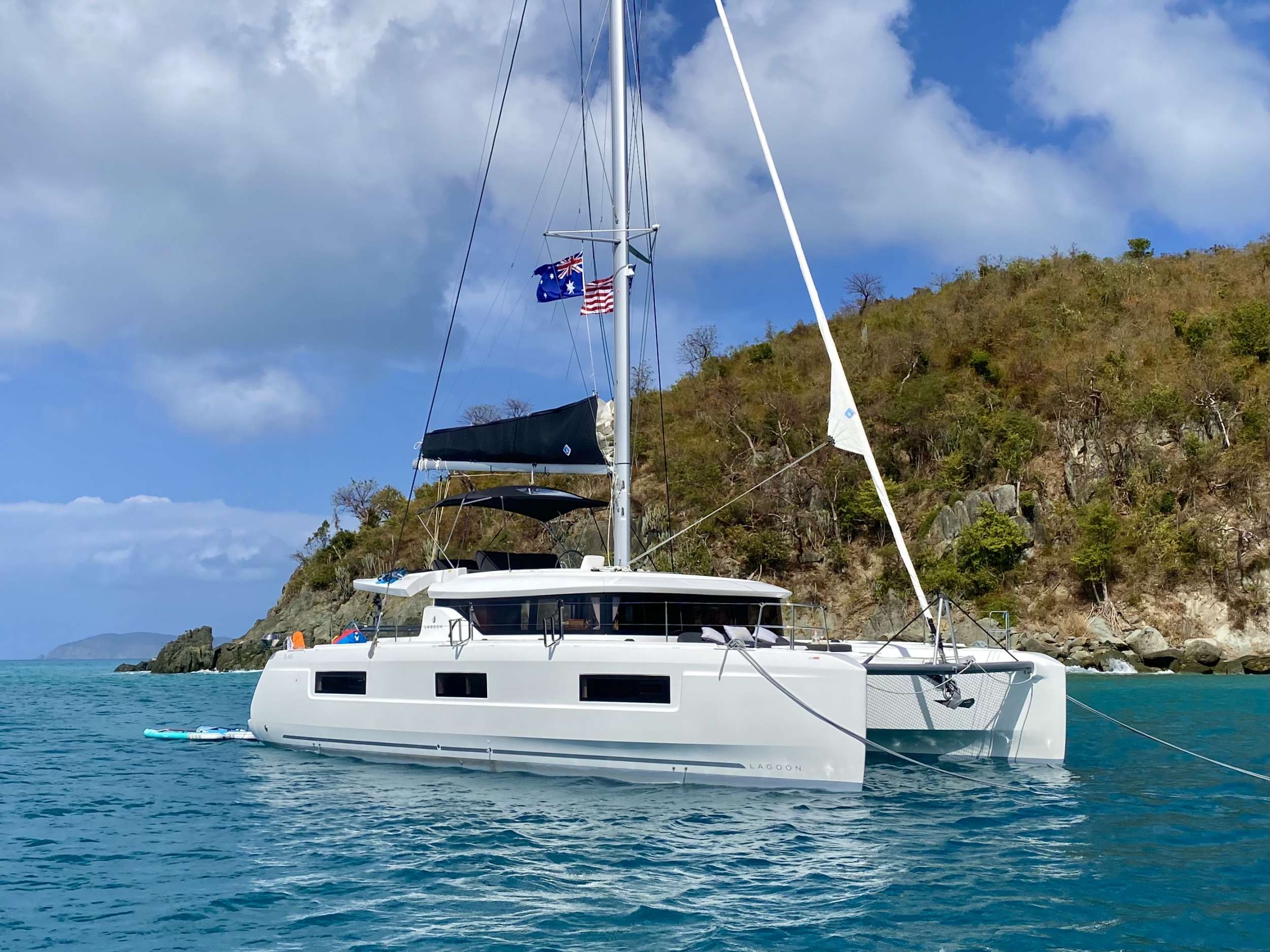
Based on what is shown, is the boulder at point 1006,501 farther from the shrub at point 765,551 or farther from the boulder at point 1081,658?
the shrub at point 765,551

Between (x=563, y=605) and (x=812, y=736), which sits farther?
(x=563, y=605)

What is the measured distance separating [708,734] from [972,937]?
4.30m

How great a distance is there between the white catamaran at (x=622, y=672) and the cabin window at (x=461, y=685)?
0.03m

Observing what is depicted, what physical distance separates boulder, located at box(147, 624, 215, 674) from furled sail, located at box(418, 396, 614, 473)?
39.8 m

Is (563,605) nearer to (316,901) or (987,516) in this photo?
(316,901)

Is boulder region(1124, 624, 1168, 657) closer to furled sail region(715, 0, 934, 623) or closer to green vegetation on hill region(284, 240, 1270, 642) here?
green vegetation on hill region(284, 240, 1270, 642)

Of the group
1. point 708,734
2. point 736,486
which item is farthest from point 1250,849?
point 736,486

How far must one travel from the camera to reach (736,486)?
4347 cm

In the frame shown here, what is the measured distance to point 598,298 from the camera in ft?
49.0

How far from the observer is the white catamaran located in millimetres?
9906

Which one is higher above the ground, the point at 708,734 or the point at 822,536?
the point at 822,536

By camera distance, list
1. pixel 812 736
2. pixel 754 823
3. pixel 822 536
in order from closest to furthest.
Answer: pixel 754 823 < pixel 812 736 < pixel 822 536

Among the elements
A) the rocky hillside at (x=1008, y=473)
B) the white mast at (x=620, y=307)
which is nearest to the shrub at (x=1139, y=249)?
the rocky hillside at (x=1008, y=473)

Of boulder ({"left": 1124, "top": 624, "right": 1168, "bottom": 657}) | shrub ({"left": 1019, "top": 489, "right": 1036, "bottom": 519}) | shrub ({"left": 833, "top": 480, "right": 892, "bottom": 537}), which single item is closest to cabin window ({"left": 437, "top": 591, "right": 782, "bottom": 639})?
boulder ({"left": 1124, "top": 624, "right": 1168, "bottom": 657})
